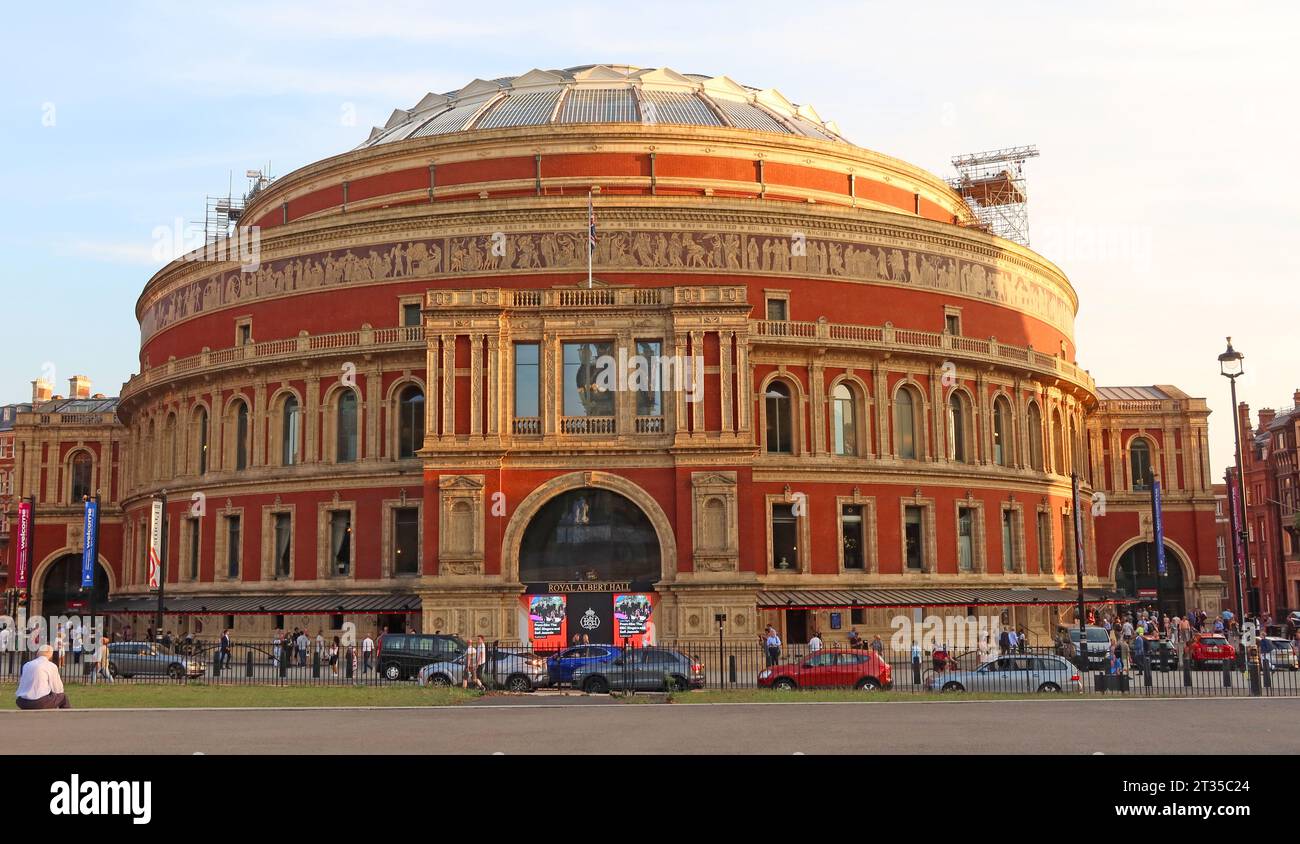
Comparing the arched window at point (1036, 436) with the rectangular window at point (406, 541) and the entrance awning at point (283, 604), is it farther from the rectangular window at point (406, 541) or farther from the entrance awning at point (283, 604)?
the entrance awning at point (283, 604)

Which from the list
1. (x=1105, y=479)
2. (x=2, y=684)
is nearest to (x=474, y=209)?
(x=2, y=684)

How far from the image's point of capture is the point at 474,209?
50.0m

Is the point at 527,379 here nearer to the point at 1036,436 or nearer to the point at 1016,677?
the point at 1016,677

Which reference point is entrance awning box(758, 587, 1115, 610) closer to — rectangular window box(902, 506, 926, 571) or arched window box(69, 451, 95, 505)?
rectangular window box(902, 506, 926, 571)

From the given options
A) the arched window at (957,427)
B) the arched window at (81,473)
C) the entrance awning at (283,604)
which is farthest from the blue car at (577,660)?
the arched window at (81,473)

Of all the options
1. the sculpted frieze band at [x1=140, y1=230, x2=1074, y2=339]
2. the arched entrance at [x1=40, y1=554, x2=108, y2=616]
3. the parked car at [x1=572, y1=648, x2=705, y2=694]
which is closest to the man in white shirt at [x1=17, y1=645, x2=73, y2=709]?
the parked car at [x1=572, y1=648, x2=705, y2=694]

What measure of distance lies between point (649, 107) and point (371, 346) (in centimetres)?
1794

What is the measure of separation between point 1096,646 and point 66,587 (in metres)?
53.0

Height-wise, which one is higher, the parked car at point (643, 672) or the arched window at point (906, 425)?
the arched window at point (906, 425)

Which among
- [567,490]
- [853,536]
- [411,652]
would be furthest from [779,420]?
[411,652]

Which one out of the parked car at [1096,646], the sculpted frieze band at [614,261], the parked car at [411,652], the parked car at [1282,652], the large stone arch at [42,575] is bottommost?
the parked car at [1282,652]

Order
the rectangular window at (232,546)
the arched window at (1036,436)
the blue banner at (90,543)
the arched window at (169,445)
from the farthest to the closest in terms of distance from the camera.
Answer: the arched window at (169,445) → the blue banner at (90,543) → the arched window at (1036,436) → the rectangular window at (232,546)

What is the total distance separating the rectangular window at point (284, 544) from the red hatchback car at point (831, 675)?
25.3 m

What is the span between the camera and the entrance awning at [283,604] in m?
47.0
